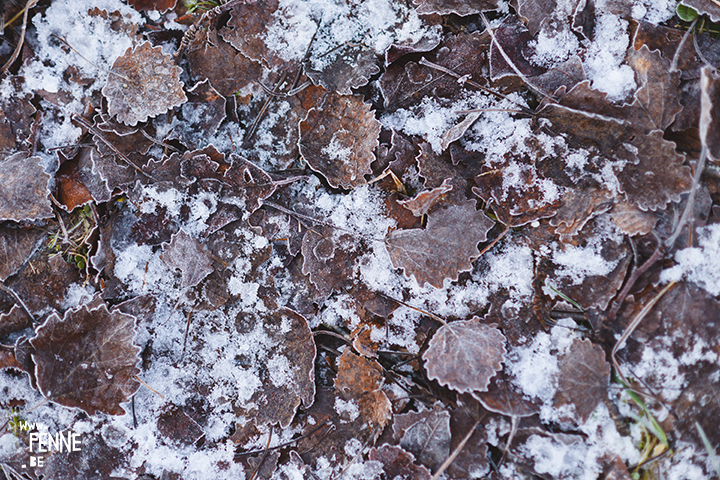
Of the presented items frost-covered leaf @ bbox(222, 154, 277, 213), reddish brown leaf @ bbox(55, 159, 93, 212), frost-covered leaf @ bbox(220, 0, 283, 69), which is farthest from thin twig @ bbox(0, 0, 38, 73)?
frost-covered leaf @ bbox(222, 154, 277, 213)

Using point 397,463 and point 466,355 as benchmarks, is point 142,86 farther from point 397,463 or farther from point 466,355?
point 397,463

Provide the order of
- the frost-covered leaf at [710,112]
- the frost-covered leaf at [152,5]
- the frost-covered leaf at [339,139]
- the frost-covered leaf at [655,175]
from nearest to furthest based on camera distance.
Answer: the frost-covered leaf at [710,112]
the frost-covered leaf at [655,175]
the frost-covered leaf at [339,139]
the frost-covered leaf at [152,5]

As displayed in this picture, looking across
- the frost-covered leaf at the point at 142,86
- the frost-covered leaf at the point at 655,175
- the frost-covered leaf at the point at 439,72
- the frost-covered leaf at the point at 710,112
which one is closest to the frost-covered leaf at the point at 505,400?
the frost-covered leaf at the point at 655,175

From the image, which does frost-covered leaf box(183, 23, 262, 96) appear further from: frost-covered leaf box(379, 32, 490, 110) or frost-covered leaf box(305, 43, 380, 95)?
frost-covered leaf box(379, 32, 490, 110)

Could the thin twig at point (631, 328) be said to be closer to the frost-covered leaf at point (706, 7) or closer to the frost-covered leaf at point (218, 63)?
the frost-covered leaf at point (706, 7)

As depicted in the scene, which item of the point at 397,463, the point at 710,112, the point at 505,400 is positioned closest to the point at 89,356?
the point at 397,463

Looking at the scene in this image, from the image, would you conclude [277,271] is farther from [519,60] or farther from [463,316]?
[519,60]
